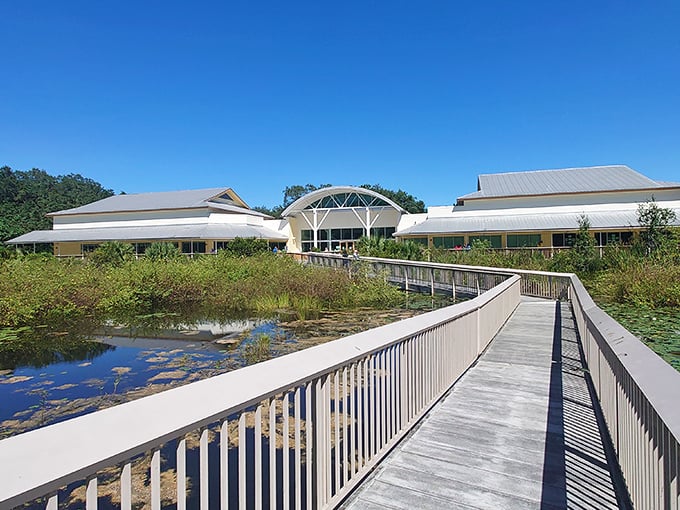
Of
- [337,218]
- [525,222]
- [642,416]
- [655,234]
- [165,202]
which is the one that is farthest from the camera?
[165,202]

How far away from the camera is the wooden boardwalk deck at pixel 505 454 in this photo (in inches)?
111

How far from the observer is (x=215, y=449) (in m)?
4.44

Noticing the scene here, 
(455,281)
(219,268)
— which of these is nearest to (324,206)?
(219,268)

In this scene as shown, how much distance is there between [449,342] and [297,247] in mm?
37668

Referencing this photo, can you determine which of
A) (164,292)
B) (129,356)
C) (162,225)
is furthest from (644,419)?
(162,225)

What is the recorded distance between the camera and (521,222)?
102ft

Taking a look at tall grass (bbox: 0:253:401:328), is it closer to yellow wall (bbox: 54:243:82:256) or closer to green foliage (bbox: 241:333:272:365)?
green foliage (bbox: 241:333:272:365)

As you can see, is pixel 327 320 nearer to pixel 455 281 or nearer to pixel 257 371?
pixel 455 281

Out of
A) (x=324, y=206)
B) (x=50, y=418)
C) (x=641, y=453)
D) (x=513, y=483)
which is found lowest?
(x=50, y=418)

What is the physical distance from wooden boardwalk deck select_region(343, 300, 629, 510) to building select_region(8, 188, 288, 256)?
32.1 metres

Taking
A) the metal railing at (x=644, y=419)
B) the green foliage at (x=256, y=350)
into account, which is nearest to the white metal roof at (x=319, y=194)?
the green foliage at (x=256, y=350)

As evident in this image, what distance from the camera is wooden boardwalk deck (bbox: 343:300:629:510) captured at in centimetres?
281

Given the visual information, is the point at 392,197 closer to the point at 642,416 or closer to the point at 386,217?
the point at 386,217

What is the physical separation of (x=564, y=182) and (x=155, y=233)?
34439 millimetres
